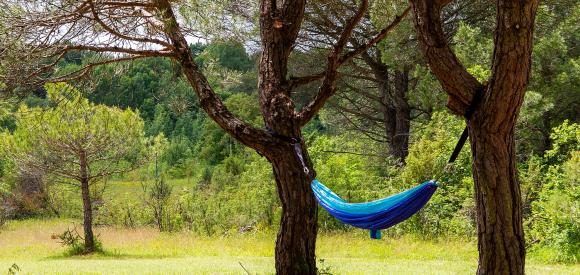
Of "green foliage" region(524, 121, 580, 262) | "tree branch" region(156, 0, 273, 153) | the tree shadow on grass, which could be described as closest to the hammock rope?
"tree branch" region(156, 0, 273, 153)

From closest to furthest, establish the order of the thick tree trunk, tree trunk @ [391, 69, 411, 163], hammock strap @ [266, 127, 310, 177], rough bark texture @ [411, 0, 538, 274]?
rough bark texture @ [411, 0, 538, 274] < the thick tree trunk < hammock strap @ [266, 127, 310, 177] < tree trunk @ [391, 69, 411, 163]

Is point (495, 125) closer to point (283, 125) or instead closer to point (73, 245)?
point (283, 125)

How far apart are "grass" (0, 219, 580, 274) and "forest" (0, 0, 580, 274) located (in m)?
0.05

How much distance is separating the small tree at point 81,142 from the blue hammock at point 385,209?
6.89 metres

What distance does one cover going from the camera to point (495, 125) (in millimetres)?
3066

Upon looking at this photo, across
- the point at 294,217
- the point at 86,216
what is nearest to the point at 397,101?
the point at 86,216

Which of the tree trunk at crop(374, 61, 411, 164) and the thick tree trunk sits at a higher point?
the tree trunk at crop(374, 61, 411, 164)

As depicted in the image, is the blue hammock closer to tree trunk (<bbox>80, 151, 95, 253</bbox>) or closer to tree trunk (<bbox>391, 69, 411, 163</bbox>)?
tree trunk (<bbox>80, 151, 95, 253</bbox>)

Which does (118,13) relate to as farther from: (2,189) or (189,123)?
(189,123)

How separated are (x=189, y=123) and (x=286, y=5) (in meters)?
36.9

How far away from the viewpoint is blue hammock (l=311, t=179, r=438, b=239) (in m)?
3.62

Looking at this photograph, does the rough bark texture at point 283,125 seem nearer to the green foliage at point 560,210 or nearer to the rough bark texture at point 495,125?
the rough bark texture at point 495,125

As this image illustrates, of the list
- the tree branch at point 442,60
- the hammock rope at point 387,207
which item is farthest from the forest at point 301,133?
the hammock rope at point 387,207

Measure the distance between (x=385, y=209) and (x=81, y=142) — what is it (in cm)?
772
